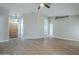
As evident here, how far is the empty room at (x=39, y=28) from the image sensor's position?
8.07 ft

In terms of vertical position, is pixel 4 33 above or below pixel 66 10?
below

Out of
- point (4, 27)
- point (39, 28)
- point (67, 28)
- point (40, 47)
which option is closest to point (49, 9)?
point (39, 28)

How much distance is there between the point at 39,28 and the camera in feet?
8.86

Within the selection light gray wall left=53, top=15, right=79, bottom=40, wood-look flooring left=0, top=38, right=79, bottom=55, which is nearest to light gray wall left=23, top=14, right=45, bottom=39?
wood-look flooring left=0, top=38, right=79, bottom=55

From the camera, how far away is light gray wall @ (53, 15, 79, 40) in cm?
255

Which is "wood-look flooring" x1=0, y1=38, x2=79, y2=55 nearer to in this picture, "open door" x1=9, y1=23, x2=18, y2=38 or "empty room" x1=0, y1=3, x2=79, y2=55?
"empty room" x1=0, y1=3, x2=79, y2=55

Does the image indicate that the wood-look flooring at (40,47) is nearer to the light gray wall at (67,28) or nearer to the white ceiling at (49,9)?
the light gray wall at (67,28)

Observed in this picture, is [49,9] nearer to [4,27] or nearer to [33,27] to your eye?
[33,27]

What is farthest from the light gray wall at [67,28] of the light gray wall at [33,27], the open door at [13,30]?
the open door at [13,30]

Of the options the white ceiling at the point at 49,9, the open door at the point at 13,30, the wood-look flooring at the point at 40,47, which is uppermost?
the white ceiling at the point at 49,9
